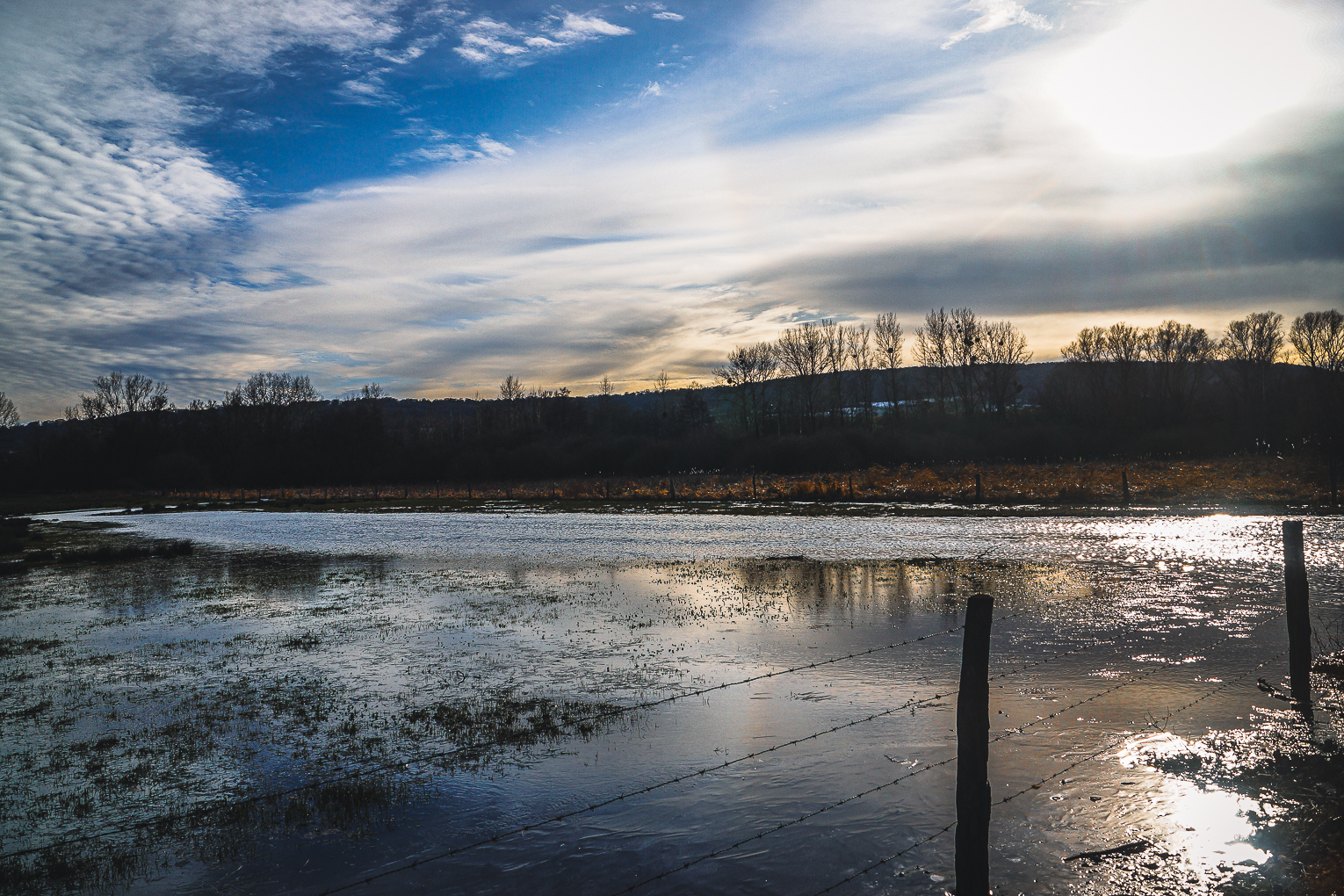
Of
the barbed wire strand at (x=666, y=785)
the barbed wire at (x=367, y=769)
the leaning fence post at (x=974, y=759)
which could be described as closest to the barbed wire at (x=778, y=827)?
the barbed wire strand at (x=666, y=785)

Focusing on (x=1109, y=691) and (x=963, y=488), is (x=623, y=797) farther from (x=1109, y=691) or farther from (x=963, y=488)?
(x=963, y=488)

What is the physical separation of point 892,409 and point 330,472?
88052 millimetres

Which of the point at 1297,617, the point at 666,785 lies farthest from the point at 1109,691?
the point at 666,785

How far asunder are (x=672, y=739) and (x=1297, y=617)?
7620mm

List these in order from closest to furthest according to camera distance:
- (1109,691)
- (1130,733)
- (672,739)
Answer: (1130,733) < (672,739) < (1109,691)

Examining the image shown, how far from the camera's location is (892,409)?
125188mm

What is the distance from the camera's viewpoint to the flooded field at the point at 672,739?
6922mm

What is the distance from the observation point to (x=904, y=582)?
64.6ft

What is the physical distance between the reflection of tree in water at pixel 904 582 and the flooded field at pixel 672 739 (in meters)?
0.15

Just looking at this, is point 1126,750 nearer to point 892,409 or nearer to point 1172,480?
point 1172,480

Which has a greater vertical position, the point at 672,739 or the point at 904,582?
the point at 904,582

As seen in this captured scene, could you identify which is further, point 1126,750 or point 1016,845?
point 1126,750

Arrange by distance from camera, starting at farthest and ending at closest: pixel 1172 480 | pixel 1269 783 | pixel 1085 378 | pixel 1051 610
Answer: pixel 1085 378 → pixel 1172 480 → pixel 1051 610 → pixel 1269 783

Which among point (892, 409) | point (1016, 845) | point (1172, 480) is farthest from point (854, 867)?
point (892, 409)
